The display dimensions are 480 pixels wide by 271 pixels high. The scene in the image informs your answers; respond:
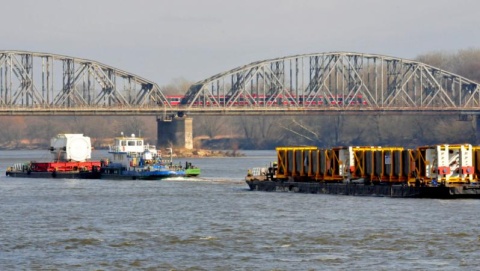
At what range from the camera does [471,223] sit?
62688mm

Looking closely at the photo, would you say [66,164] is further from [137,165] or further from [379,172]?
[379,172]

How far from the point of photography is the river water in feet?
165

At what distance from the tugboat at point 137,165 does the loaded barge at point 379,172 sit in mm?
20411

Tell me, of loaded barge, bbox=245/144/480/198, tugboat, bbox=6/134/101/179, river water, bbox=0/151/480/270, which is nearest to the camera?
river water, bbox=0/151/480/270

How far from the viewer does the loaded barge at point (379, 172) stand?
7888 centimetres

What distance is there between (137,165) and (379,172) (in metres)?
40.8

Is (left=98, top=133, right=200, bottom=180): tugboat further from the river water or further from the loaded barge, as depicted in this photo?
the river water

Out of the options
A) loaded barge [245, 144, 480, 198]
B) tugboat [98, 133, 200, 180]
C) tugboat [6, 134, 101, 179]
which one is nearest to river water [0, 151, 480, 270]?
loaded barge [245, 144, 480, 198]

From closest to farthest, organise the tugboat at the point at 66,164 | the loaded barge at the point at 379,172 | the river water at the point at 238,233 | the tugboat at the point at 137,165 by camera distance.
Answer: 1. the river water at the point at 238,233
2. the loaded barge at the point at 379,172
3. the tugboat at the point at 137,165
4. the tugboat at the point at 66,164

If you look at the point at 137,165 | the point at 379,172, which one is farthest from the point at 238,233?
the point at 137,165

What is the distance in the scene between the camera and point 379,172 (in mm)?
85000

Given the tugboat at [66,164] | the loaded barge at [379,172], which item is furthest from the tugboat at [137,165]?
the loaded barge at [379,172]

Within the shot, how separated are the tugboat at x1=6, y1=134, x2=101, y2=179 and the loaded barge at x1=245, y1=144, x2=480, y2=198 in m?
36.0

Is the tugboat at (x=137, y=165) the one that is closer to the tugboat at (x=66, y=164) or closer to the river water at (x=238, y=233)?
the tugboat at (x=66, y=164)
